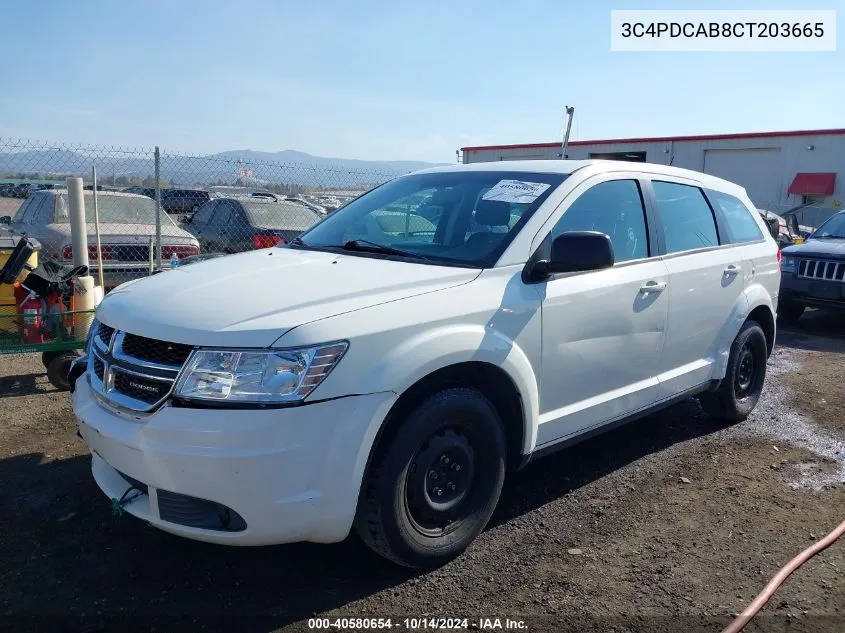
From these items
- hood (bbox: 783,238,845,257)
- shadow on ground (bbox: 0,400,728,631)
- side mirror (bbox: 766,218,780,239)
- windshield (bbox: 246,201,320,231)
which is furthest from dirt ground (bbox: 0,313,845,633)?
side mirror (bbox: 766,218,780,239)

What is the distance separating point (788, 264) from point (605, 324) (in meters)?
6.95

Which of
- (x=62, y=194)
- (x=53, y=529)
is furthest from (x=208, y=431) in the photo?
(x=62, y=194)

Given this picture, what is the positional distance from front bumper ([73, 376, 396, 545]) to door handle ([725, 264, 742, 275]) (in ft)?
9.88

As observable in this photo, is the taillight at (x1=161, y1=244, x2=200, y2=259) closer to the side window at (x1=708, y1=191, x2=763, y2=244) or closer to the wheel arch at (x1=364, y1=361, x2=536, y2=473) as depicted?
the side window at (x1=708, y1=191, x2=763, y2=244)

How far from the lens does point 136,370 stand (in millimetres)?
2828

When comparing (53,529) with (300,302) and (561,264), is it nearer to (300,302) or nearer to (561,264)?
(300,302)

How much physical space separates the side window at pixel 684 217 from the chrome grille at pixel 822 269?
199 inches

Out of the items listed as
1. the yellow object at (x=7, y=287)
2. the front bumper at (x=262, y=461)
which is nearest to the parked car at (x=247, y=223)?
the yellow object at (x=7, y=287)

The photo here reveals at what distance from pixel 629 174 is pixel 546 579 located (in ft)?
7.84

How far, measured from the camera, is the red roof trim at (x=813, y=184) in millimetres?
26719

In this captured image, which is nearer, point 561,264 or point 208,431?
point 208,431

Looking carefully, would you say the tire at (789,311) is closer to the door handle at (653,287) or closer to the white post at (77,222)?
the door handle at (653,287)

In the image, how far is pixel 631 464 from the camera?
4.54 m

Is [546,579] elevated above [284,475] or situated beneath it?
situated beneath
